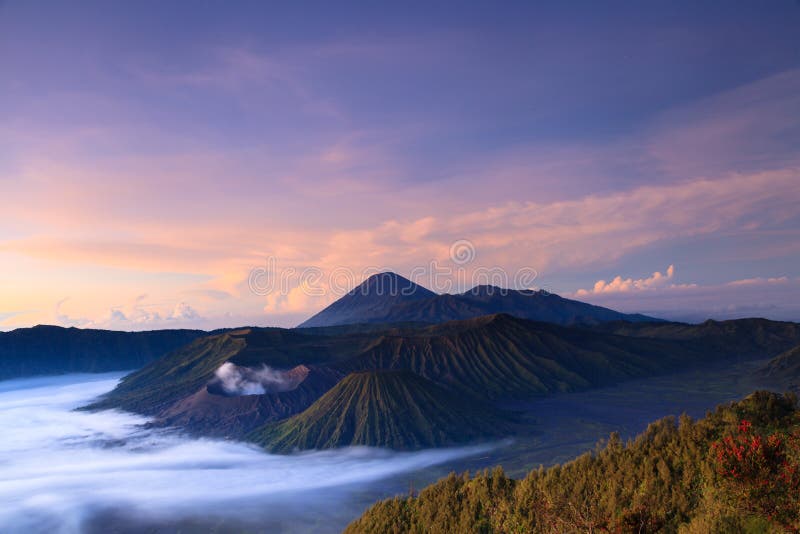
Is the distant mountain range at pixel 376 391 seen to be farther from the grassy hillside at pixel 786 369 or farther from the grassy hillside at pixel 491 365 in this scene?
the grassy hillside at pixel 786 369

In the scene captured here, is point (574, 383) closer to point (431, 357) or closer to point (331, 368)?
point (431, 357)

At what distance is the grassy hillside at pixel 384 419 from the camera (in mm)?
116250

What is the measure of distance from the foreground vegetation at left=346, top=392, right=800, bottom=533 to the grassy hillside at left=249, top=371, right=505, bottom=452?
249 feet

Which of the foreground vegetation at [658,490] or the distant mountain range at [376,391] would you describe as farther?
the distant mountain range at [376,391]

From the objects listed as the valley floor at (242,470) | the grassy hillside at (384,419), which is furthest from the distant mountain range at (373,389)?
the valley floor at (242,470)

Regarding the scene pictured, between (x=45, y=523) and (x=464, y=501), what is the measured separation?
81534 mm

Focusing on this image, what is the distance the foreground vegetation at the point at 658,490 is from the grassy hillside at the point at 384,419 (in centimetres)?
7604

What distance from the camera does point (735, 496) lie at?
76.5 ft

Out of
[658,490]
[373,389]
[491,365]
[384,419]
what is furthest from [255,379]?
[658,490]

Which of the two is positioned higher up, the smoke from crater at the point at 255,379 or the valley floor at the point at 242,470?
the smoke from crater at the point at 255,379

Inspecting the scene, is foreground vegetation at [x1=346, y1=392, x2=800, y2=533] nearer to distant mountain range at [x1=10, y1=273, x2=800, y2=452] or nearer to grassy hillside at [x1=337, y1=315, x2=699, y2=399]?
distant mountain range at [x1=10, y1=273, x2=800, y2=452]

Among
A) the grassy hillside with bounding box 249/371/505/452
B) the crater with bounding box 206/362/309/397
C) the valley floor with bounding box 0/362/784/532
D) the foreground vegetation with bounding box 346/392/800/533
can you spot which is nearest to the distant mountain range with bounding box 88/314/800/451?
the grassy hillside with bounding box 249/371/505/452

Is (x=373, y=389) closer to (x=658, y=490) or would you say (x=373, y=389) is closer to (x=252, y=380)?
(x=252, y=380)

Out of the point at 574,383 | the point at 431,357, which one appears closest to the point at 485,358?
the point at 431,357
